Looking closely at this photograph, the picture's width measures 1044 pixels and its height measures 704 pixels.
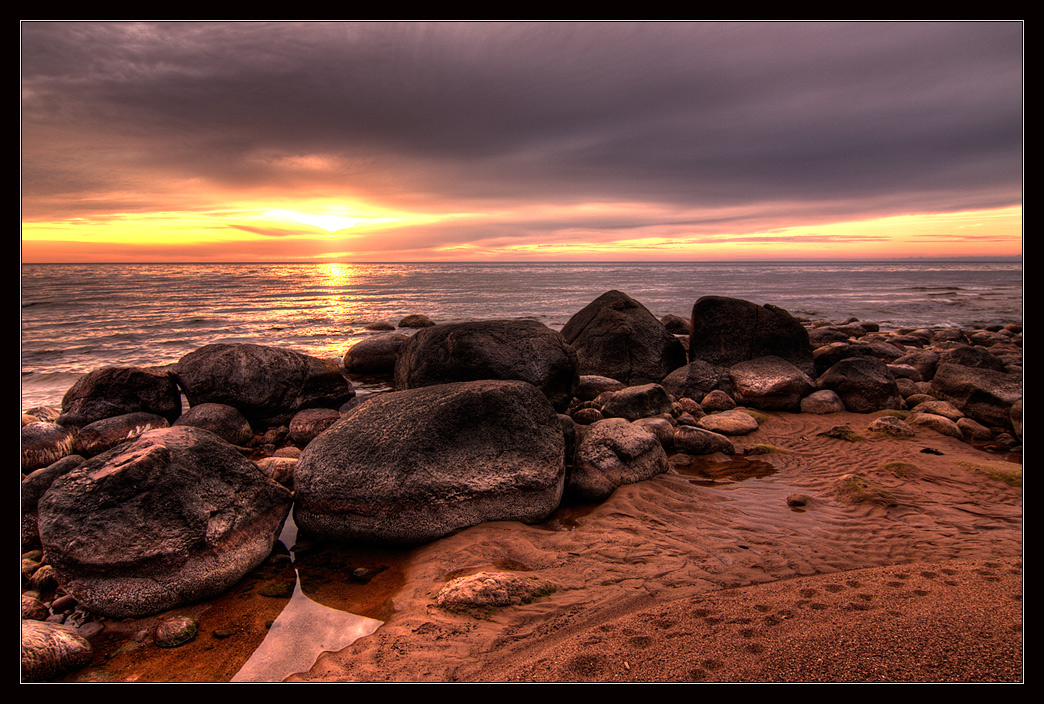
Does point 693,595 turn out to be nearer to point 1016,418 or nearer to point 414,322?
point 1016,418

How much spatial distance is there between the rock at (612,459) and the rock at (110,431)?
21.9 feet

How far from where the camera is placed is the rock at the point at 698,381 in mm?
10070

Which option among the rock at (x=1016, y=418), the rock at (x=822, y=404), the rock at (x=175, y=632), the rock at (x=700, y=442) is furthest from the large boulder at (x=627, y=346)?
the rock at (x=175, y=632)

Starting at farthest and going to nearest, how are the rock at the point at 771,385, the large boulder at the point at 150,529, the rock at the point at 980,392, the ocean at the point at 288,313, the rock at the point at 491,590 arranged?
the ocean at the point at 288,313 < the rock at the point at 771,385 < the rock at the point at 980,392 < the large boulder at the point at 150,529 < the rock at the point at 491,590

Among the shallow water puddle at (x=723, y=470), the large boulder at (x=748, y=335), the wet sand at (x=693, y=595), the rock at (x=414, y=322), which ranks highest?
the large boulder at (x=748, y=335)

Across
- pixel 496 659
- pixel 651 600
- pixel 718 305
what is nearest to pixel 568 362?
pixel 718 305

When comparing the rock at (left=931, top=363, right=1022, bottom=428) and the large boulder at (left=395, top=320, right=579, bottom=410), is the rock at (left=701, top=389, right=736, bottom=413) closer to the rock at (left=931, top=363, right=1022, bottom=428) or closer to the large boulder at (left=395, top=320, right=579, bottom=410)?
the large boulder at (left=395, top=320, right=579, bottom=410)

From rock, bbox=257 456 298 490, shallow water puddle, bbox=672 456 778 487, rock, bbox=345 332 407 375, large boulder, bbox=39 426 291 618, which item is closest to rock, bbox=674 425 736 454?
shallow water puddle, bbox=672 456 778 487

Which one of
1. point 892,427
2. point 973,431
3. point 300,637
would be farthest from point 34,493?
point 973,431

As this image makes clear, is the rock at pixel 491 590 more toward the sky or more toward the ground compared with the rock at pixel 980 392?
more toward the ground

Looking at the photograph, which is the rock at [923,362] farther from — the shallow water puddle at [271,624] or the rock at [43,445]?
the rock at [43,445]

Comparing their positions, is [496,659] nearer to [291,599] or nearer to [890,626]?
[291,599]

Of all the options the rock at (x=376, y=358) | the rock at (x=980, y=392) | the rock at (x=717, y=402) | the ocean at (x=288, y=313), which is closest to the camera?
the rock at (x=980, y=392)

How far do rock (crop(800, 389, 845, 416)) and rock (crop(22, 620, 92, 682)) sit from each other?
32.9ft
